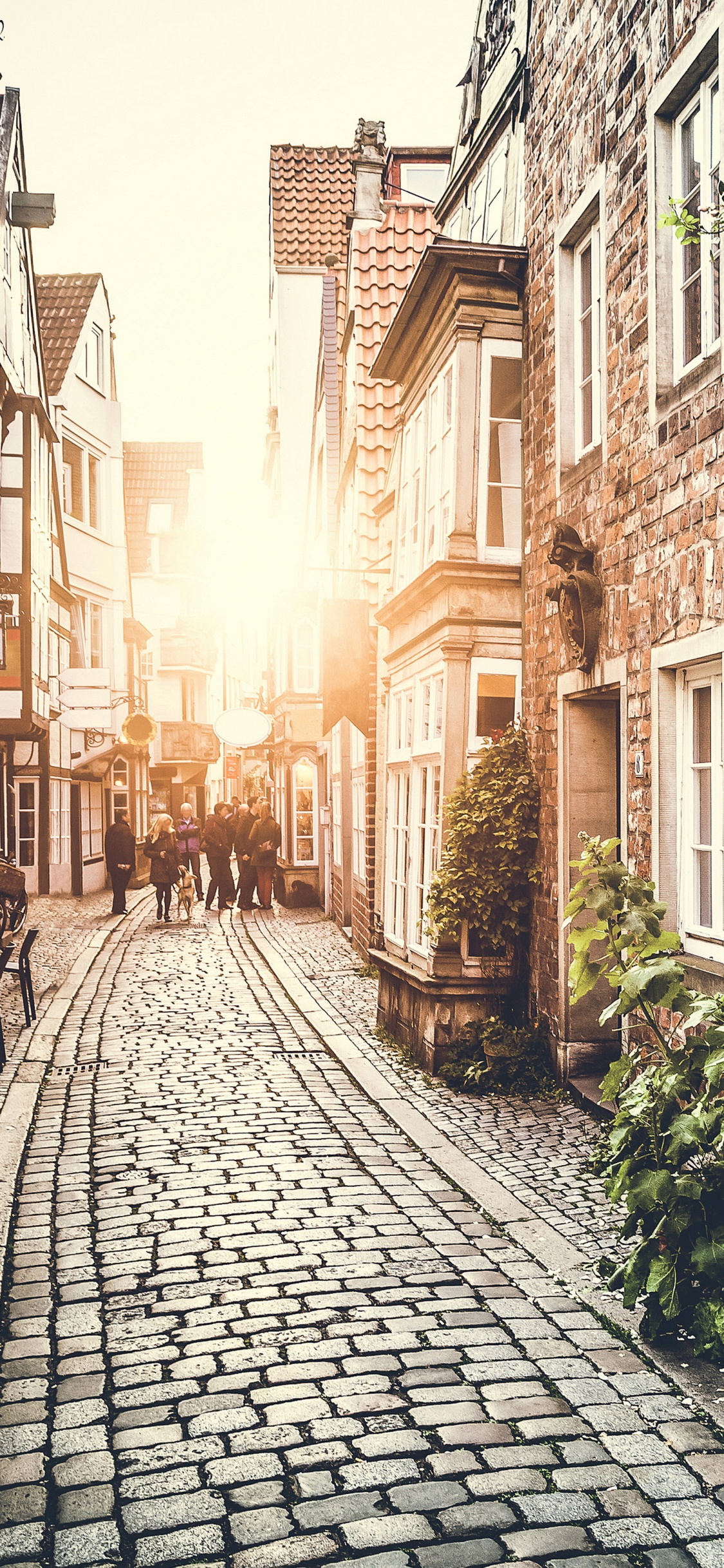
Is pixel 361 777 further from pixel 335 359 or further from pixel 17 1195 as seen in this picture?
pixel 17 1195

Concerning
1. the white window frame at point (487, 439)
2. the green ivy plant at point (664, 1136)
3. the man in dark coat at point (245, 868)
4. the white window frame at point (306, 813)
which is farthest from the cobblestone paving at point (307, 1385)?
the white window frame at point (306, 813)

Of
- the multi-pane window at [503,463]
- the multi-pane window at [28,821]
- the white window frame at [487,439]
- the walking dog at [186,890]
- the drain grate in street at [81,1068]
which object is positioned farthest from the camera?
the multi-pane window at [28,821]

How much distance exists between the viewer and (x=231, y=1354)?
436cm

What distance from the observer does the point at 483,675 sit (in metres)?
9.50

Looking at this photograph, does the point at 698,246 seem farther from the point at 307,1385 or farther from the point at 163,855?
the point at 163,855

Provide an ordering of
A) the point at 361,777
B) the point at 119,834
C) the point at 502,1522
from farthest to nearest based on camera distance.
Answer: the point at 119,834 → the point at 361,777 → the point at 502,1522

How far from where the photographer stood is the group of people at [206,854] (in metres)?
20.0

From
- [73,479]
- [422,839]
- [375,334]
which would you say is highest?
[73,479]

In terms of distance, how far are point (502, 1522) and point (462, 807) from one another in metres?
5.93

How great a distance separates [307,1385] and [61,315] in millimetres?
29052

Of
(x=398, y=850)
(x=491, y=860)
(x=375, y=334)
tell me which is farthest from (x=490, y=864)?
(x=375, y=334)

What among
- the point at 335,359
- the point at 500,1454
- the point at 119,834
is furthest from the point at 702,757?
the point at 119,834

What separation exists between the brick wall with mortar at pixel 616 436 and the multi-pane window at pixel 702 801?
0.30 meters

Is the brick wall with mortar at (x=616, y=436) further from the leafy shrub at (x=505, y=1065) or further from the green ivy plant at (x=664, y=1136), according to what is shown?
the green ivy plant at (x=664, y=1136)
